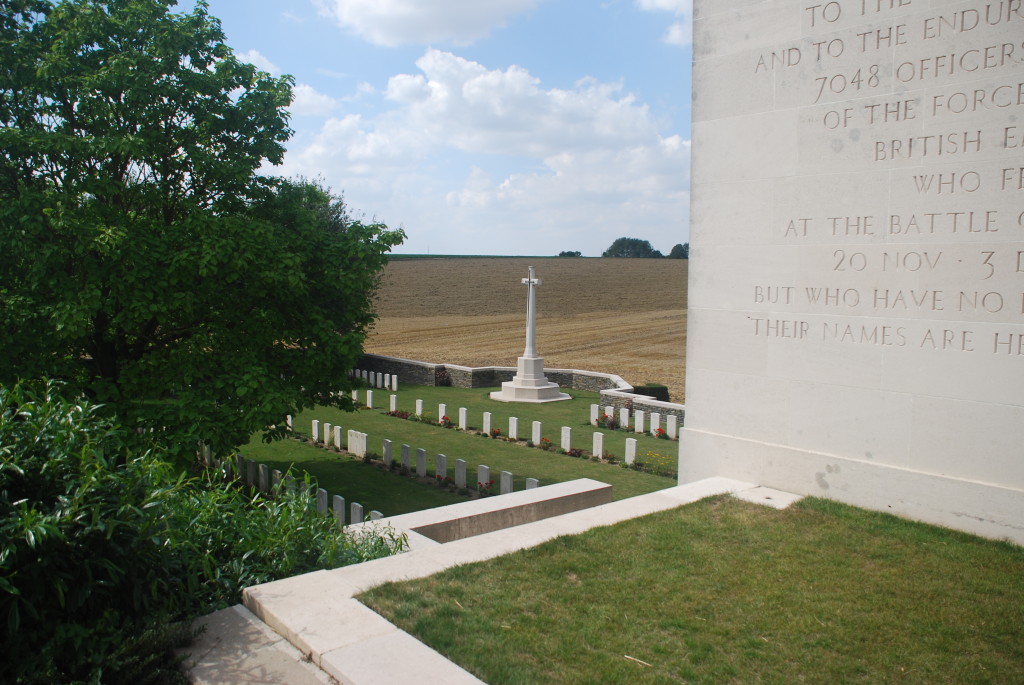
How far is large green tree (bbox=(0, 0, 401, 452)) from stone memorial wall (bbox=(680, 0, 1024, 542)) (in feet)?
19.7

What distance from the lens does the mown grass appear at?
12.1 ft

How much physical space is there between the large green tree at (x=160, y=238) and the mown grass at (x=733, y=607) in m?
5.98

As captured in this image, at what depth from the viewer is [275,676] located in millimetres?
3451

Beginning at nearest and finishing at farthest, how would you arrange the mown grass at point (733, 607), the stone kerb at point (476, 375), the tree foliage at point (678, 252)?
the mown grass at point (733, 607) < the stone kerb at point (476, 375) < the tree foliage at point (678, 252)

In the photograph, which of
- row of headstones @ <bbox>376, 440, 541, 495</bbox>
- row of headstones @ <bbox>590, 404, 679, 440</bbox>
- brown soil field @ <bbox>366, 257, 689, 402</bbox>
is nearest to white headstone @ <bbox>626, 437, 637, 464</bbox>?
row of headstones @ <bbox>376, 440, 541, 495</bbox>

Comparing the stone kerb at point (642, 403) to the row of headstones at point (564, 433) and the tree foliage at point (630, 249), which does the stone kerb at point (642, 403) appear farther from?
the tree foliage at point (630, 249)

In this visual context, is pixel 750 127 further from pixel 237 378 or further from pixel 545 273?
pixel 545 273

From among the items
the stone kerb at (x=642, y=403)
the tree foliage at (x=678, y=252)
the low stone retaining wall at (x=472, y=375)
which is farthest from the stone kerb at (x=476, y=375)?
the tree foliage at (x=678, y=252)

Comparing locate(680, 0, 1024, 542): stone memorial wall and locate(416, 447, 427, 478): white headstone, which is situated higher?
locate(680, 0, 1024, 542): stone memorial wall

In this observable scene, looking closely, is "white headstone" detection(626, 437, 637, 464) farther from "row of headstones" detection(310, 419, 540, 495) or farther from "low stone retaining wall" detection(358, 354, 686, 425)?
"low stone retaining wall" detection(358, 354, 686, 425)

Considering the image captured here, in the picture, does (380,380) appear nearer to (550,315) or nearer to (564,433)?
(564,433)

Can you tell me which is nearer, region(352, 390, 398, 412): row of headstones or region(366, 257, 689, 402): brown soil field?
region(352, 390, 398, 412): row of headstones

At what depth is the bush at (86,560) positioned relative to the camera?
10.5 feet

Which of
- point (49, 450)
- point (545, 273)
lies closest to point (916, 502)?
point (49, 450)
